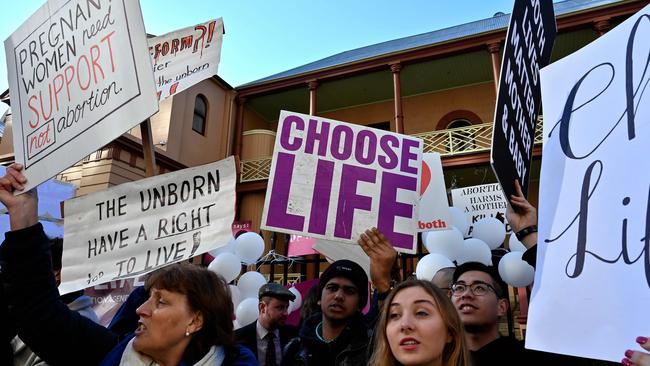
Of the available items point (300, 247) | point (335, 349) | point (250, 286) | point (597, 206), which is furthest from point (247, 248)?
point (597, 206)

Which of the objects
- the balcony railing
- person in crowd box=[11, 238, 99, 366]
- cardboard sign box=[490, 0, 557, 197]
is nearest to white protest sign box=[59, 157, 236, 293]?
person in crowd box=[11, 238, 99, 366]

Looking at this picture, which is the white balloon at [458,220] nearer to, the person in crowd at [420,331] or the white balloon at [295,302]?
the white balloon at [295,302]

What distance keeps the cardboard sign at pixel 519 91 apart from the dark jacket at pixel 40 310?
1.32m

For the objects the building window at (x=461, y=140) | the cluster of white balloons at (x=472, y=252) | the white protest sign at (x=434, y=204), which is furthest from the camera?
the building window at (x=461, y=140)

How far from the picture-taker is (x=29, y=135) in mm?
2346

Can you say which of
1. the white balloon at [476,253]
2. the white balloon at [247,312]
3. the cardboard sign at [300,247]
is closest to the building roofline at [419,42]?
the cardboard sign at [300,247]

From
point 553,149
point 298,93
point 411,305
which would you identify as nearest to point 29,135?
point 411,305

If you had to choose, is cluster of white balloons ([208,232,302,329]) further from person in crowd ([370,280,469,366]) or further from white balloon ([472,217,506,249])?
person in crowd ([370,280,469,366])

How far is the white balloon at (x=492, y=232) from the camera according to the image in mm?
5668

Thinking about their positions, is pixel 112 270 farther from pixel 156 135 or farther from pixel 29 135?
pixel 156 135

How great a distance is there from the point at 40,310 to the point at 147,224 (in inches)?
27.5

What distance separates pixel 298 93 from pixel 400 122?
4502 millimetres

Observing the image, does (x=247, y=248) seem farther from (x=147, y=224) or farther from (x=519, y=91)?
(x=519, y=91)

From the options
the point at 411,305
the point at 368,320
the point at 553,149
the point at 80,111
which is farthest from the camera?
the point at 368,320
